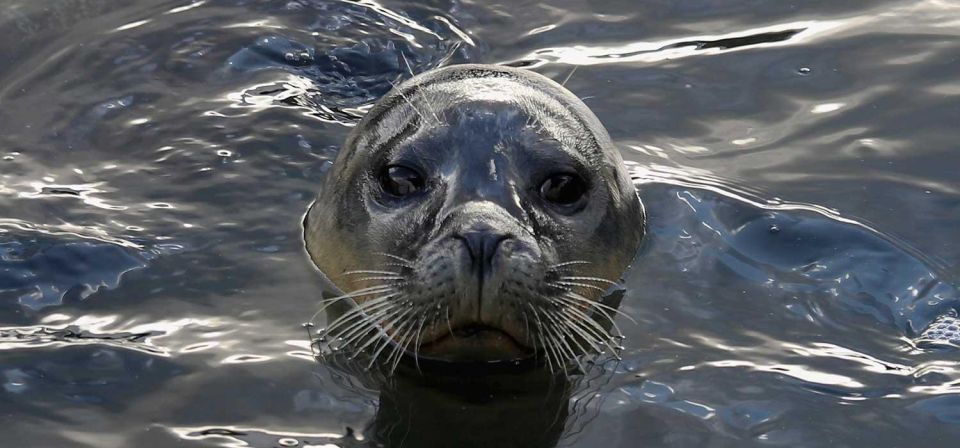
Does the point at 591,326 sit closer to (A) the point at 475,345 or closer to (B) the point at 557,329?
(B) the point at 557,329

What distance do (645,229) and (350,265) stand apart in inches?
53.4

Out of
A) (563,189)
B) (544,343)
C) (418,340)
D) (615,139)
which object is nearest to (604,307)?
(563,189)

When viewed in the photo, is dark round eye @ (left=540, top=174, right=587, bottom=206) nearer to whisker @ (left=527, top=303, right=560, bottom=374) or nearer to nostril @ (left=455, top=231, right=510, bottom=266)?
whisker @ (left=527, top=303, right=560, bottom=374)

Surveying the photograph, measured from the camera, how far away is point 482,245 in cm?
463

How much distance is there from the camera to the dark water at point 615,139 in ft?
15.8

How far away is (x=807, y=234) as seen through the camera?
19.8 ft

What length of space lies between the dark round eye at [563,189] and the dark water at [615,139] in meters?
0.52

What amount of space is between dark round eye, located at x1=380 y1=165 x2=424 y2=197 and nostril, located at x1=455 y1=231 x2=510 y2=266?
729 millimetres

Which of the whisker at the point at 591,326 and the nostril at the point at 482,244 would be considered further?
the whisker at the point at 591,326

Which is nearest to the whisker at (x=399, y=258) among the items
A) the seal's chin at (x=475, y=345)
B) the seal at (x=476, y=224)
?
the seal at (x=476, y=224)

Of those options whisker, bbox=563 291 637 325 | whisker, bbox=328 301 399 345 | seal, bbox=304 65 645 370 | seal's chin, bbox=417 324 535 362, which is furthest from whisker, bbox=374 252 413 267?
whisker, bbox=563 291 637 325

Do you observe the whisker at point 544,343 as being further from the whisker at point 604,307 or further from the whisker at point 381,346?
the whisker at point 381,346

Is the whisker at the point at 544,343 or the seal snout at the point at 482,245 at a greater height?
the seal snout at the point at 482,245

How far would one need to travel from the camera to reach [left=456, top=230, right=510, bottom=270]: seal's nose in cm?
462
